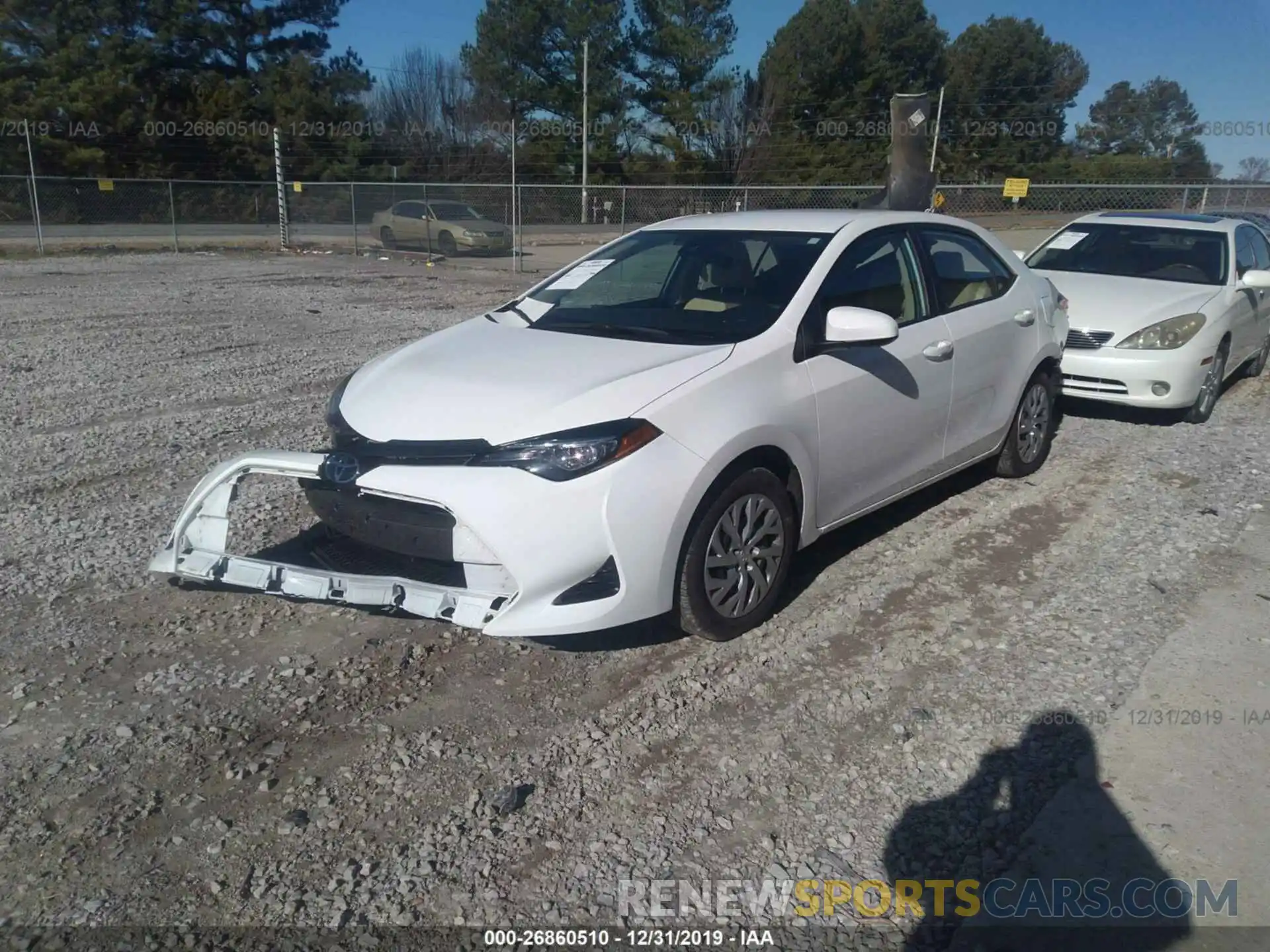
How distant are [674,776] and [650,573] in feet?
2.41

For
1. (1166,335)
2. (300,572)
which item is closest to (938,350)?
(300,572)

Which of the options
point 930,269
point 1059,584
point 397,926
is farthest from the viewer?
point 930,269

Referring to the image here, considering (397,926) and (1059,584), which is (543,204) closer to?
(1059,584)

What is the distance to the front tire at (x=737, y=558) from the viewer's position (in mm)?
3852

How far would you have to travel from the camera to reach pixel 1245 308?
8406mm

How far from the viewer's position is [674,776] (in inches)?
129

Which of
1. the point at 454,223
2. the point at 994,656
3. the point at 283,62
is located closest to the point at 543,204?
the point at 454,223

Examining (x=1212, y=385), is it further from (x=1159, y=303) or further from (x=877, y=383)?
(x=877, y=383)

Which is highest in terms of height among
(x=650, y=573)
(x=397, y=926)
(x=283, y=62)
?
(x=283, y=62)

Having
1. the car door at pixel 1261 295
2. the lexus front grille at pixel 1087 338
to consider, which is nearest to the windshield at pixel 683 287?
the lexus front grille at pixel 1087 338

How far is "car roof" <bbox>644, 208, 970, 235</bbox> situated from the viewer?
4.98m

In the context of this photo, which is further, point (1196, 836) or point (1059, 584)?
point (1059, 584)

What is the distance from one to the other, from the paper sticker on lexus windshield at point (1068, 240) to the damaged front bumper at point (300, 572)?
7426 mm

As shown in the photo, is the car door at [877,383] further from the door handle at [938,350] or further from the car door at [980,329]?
the car door at [980,329]
